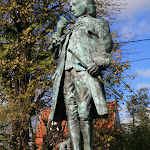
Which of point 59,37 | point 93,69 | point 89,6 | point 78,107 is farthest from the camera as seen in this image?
point 59,37

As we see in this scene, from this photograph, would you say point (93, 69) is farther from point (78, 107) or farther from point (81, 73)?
point (78, 107)

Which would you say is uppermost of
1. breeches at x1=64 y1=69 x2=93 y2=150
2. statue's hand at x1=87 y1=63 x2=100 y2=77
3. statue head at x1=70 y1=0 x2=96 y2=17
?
statue head at x1=70 y1=0 x2=96 y2=17

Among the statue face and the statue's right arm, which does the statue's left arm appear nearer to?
the statue face

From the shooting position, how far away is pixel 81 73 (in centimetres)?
407

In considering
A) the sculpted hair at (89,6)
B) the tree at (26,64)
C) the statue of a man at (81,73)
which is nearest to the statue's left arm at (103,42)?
the statue of a man at (81,73)

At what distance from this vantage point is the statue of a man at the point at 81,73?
3.94 meters

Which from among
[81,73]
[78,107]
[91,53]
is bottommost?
[78,107]

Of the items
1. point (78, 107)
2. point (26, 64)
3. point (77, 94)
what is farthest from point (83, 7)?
point (26, 64)

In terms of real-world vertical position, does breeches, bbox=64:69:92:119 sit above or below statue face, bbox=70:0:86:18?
below

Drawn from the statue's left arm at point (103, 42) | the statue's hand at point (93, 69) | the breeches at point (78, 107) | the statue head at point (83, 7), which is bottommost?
the breeches at point (78, 107)

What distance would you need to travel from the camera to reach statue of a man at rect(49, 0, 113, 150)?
394 centimetres

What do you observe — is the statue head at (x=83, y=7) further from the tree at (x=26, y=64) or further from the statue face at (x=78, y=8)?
the tree at (x=26, y=64)

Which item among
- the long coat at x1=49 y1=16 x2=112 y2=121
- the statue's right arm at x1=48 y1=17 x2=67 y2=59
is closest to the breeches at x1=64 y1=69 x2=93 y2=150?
the long coat at x1=49 y1=16 x2=112 y2=121

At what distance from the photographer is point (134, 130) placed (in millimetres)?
22531
